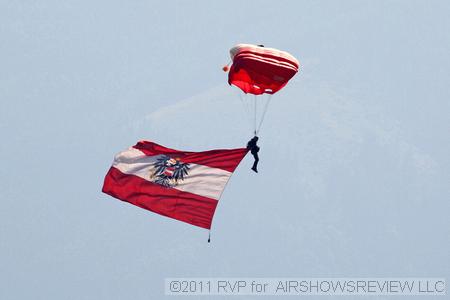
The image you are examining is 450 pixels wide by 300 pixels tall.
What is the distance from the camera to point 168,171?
67.7 metres

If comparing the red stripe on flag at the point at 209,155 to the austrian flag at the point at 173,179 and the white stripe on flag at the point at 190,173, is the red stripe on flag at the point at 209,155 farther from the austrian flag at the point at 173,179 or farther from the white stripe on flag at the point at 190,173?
the white stripe on flag at the point at 190,173

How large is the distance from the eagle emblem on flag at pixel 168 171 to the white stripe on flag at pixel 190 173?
0.16 metres

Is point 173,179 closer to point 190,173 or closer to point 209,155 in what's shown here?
point 190,173

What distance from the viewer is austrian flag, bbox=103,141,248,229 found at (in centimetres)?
6594

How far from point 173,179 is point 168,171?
1.78ft

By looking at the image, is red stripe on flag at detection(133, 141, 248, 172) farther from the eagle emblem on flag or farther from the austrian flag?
the eagle emblem on flag

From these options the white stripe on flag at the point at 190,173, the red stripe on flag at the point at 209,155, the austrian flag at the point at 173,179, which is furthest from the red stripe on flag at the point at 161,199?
the red stripe on flag at the point at 209,155

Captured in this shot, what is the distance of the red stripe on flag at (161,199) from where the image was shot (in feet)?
215

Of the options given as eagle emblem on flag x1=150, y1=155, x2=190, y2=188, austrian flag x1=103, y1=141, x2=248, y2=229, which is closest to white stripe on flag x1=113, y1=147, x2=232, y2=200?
A: austrian flag x1=103, y1=141, x2=248, y2=229

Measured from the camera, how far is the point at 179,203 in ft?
218

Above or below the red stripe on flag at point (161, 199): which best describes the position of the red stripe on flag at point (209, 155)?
above

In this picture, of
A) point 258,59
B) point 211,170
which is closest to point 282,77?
point 258,59

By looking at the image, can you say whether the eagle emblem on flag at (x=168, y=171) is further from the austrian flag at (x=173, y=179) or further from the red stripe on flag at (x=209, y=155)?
the red stripe on flag at (x=209, y=155)

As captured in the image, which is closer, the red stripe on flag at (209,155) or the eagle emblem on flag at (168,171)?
the red stripe on flag at (209,155)
